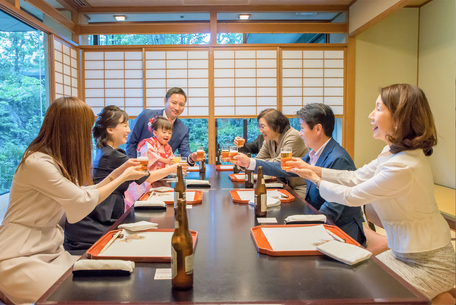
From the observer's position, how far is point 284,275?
3.32 ft

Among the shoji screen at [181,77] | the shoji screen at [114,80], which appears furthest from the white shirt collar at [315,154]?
the shoji screen at [114,80]

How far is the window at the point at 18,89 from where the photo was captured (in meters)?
3.93

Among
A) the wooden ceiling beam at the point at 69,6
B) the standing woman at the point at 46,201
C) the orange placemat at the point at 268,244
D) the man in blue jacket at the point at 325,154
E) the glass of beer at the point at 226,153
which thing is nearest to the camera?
the orange placemat at the point at 268,244

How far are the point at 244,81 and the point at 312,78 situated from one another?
1117 mm

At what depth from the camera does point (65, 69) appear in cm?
500

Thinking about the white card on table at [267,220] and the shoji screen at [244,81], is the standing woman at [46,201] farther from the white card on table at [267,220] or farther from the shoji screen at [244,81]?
the shoji screen at [244,81]

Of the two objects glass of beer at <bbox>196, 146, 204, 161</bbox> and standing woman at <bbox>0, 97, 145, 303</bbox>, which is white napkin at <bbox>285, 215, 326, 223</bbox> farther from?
glass of beer at <bbox>196, 146, 204, 161</bbox>

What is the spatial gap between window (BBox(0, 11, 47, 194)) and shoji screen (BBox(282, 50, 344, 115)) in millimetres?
3579

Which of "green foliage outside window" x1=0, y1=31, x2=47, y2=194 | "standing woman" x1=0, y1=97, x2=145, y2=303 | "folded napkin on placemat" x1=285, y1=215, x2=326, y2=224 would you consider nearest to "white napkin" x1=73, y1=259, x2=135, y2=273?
"standing woman" x1=0, y1=97, x2=145, y2=303

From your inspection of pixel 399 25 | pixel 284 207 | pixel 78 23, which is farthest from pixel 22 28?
pixel 399 25

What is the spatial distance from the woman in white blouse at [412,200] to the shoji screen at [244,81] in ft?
13.6

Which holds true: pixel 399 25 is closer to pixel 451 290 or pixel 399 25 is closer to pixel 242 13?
pixel 242 13

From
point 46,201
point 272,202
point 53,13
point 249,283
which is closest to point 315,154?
point 272,202

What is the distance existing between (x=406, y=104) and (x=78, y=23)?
5.26 metres
